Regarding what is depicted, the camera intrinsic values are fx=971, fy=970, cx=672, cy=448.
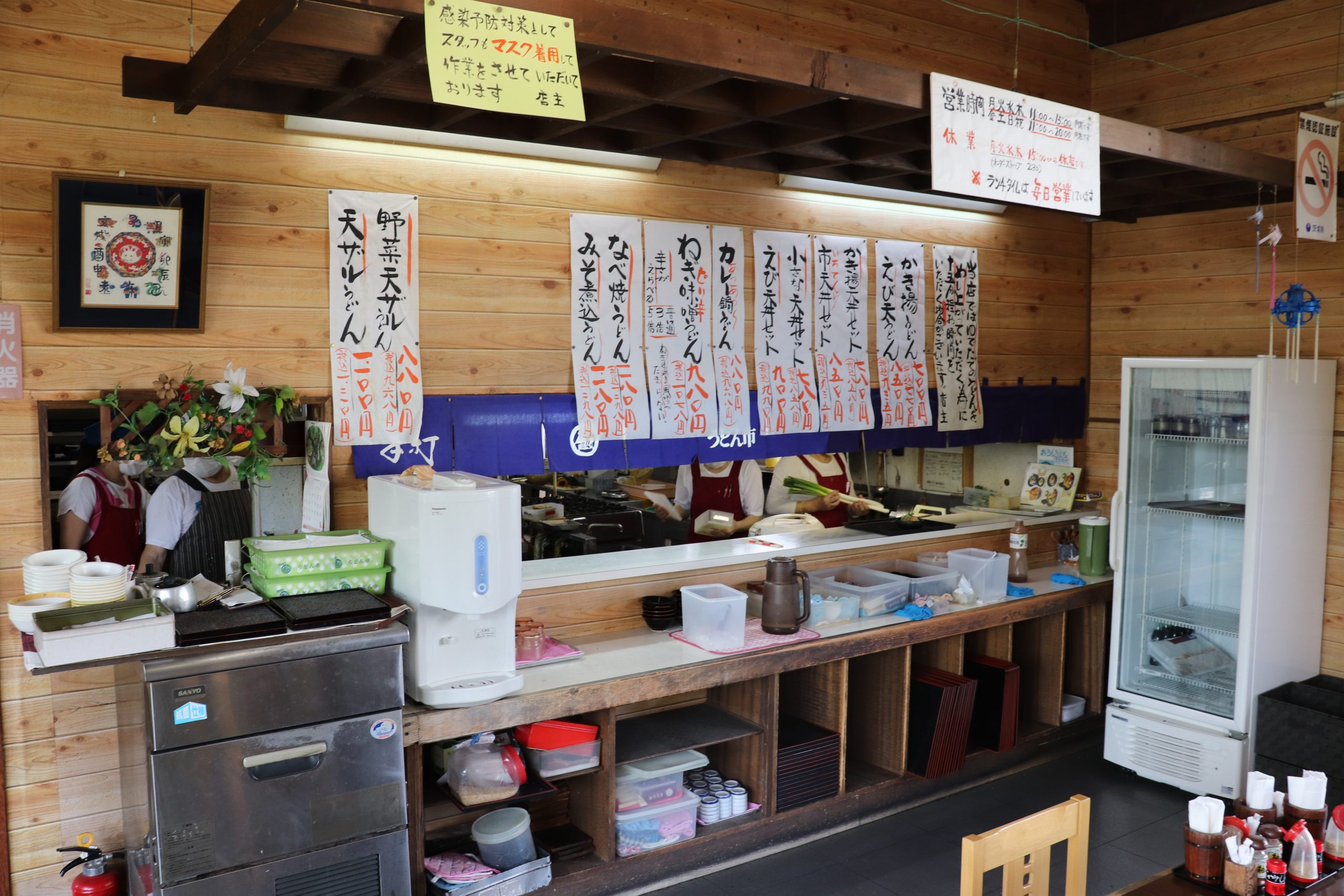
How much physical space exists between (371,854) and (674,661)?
1172 millimetres

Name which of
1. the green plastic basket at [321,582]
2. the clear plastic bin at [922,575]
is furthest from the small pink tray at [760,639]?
the green plastic basket at [321,582]

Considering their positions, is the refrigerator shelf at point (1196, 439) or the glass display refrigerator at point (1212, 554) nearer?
the glass display refrigerator at point (1212, 554)

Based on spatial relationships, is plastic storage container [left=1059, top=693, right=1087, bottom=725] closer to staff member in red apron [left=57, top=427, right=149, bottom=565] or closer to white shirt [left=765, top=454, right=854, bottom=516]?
white shirt [left=765, top=454, right=854, bottom=516]

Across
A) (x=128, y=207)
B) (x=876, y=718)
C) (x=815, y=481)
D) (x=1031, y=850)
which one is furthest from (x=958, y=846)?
(x=128, y=207)

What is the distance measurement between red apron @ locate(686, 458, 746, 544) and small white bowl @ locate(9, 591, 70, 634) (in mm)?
3181

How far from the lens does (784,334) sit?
14.1ft

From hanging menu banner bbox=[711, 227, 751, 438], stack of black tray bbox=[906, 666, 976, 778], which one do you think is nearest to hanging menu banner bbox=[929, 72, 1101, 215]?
hanging menu banner bbox=[711, 227, 751, 438]

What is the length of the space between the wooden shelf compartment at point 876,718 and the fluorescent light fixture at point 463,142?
2.21 metres

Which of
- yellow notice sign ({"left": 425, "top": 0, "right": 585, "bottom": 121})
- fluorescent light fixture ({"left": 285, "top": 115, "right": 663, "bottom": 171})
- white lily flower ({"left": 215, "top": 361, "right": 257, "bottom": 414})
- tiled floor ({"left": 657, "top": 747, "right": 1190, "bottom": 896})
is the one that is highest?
fluorescent light fixture ({"left": 285, "top": 115, "right": 663, "bottom": 171})

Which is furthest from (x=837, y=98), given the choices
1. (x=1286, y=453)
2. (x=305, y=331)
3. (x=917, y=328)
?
(x=1286, y=453)

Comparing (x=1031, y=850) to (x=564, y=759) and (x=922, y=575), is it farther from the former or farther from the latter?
(x=922, y=575)

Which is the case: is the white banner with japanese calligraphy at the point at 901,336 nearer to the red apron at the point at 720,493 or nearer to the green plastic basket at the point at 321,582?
the red apron at the point at 720,493

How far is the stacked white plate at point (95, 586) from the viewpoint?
2537mm

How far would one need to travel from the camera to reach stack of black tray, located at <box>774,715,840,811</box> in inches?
145
